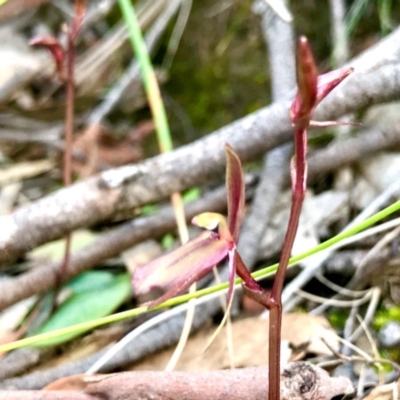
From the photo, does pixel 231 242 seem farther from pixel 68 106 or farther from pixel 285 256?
pixel 68 106

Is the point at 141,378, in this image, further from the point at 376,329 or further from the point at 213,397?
the point at 376,329

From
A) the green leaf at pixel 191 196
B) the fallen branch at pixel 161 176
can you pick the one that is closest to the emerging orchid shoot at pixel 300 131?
the fallen branch at pixel 161 176

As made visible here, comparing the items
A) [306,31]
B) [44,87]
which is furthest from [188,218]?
[44,87]

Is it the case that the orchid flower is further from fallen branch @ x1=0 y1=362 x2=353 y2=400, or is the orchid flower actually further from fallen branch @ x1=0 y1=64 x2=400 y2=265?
fallen branch @ x1=0 y1=64 x2=400 y2=265

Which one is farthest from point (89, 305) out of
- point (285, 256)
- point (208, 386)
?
point (285, 256)

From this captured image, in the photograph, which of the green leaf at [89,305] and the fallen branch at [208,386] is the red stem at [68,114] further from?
the fallen branch at [208,386]

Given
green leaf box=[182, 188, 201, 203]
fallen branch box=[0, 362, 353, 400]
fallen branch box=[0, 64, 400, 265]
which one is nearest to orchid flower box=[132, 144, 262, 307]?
fallen branch box=[0, 362, 353, 400]
